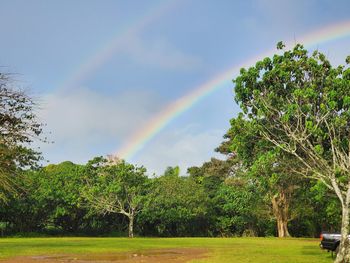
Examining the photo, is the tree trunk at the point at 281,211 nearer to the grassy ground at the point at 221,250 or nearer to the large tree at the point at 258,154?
the grassy ground at the point at 221,250

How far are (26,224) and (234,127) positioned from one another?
169 feet

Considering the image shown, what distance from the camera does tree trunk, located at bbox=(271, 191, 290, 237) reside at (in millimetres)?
65875

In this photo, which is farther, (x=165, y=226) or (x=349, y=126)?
(x=165, y=226)

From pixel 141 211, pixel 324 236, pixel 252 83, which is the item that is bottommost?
pixel 324 236

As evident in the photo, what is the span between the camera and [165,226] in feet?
248

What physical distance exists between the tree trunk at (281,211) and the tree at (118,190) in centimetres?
1917

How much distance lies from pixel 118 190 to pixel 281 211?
2369 cm

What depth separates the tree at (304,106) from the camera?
24.2 meters

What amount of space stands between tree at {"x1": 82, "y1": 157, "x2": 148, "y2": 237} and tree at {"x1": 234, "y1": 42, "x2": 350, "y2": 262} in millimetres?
40206

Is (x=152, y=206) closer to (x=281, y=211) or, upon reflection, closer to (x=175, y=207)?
(x=175, y=207)

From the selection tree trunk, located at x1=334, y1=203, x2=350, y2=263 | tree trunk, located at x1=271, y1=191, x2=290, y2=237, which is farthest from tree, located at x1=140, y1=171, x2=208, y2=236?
tree trunk, located at x1=334, y1=203, x2=350, y2=263

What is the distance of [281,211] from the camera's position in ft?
218

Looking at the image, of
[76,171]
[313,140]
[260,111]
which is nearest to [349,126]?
[313,140]

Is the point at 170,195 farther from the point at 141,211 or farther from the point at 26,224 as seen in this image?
the point at 26,224
